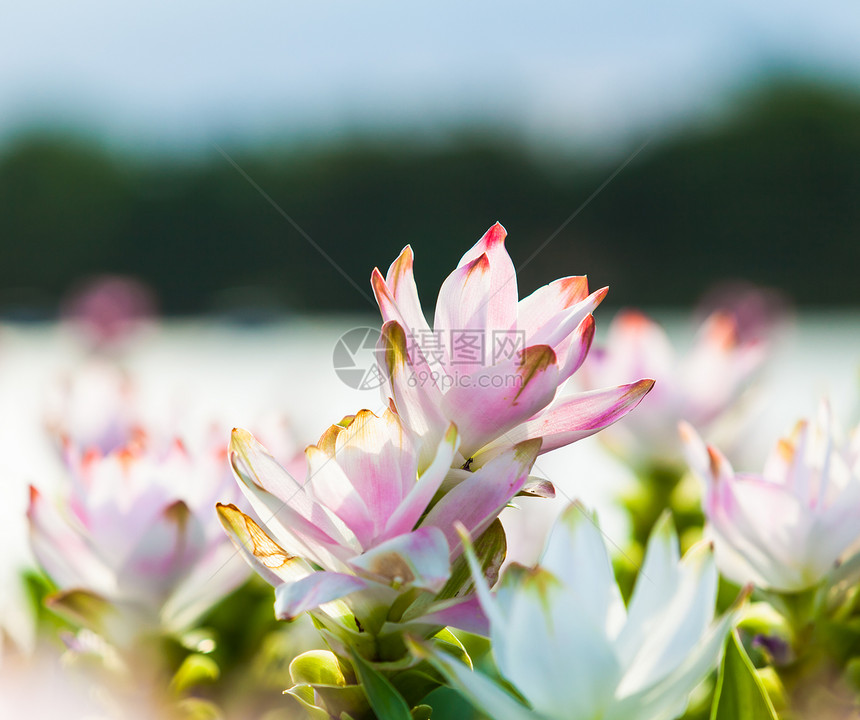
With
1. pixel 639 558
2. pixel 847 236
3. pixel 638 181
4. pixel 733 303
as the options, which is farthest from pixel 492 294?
pixel 847 236

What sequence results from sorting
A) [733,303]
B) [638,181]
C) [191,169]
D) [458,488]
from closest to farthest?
[458,488]
[733,303]
[638,181]
[191,169]

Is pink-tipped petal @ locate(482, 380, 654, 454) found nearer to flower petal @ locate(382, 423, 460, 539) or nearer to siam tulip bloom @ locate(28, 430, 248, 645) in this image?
flower petal @ locate(382, 423, 460, 539)

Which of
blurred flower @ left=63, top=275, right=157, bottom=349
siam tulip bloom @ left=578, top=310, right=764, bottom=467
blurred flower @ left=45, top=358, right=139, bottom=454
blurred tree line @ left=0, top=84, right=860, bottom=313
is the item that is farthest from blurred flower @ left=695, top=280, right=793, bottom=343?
blurred tree line @ left=0, top=84, right=860, bottom=313

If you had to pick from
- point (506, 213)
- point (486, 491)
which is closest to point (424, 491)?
point (486, 491)

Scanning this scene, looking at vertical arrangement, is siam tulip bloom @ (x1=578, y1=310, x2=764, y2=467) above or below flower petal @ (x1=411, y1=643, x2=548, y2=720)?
below

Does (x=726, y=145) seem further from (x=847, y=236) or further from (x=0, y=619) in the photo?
(x=0, y=619)
